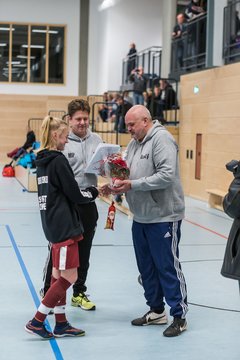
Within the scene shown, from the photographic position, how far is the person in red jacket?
194 inches

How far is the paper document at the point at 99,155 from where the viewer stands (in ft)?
17.6

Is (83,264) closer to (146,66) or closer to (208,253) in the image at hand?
(208,253)

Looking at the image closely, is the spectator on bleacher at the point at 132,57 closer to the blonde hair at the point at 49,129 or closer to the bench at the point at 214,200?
the bench at the point at 214,200

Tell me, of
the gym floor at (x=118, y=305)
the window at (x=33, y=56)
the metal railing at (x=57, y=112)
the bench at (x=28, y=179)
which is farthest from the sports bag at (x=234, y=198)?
the window at (x=33, y=56)

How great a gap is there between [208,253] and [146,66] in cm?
1690

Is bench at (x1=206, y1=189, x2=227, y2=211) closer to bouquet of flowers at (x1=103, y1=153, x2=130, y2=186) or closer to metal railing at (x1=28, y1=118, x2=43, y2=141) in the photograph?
bouquet of flowers at (x1=103, y1=153, x2=130, y2=186)

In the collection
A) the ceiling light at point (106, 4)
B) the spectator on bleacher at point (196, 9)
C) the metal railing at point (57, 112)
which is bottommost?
the metal railing at point (57, 112)

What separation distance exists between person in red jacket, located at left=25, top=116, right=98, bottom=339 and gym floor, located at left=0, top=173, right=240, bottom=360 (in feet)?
1.02

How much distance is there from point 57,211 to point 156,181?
794 mm

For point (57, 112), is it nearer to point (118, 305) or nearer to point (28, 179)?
point (28, 179)

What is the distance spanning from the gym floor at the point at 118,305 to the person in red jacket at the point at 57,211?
312 millimetres

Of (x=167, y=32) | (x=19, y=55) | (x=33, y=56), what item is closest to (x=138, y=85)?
(x=167, y=32)

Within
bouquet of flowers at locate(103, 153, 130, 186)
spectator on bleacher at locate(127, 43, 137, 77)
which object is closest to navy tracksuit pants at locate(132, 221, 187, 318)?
bouquet of flowers at locate(103, 153, 130, 186)

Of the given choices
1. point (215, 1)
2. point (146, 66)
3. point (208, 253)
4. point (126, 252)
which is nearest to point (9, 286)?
point (126, 252)
